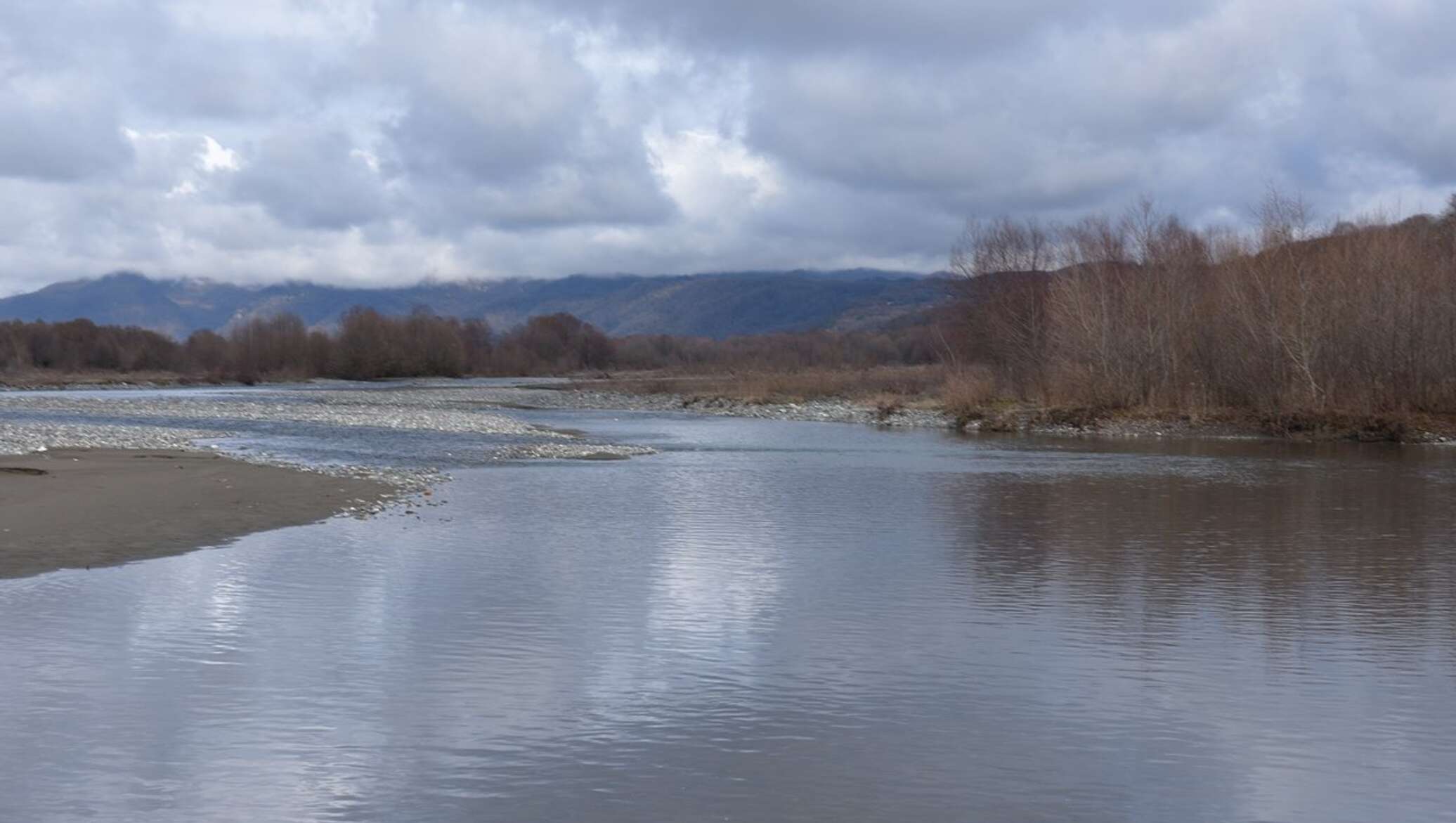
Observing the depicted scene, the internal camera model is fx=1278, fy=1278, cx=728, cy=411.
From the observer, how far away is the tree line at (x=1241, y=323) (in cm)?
4906

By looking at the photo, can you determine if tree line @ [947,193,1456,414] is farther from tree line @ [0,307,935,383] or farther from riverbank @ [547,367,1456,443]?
tree line @ [0,307,935,383]

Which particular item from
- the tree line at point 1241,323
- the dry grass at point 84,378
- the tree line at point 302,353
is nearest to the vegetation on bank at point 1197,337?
the tree line at point 1241,323

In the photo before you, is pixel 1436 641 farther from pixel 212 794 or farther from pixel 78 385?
pixel 78 385

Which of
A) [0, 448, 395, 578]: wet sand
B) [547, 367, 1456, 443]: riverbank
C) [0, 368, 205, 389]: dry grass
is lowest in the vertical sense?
[0, 448, 395, 578]: wet sand

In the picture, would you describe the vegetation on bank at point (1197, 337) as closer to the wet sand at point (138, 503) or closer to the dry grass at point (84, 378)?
the wet sand at point (138, 503)

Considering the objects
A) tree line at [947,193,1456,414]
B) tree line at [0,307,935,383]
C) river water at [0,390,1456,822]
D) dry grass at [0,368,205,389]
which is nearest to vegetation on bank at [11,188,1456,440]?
tree line at [947,193,1456,414]

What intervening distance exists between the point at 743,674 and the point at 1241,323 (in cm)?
4647

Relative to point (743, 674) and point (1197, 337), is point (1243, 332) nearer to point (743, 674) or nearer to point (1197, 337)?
point (1197, 337)

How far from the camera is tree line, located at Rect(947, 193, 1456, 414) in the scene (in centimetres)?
4906

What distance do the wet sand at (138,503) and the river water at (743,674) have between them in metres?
1.02

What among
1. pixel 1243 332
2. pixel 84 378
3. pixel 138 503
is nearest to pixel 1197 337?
pixel 1243 332

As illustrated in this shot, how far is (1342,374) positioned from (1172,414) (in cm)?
662

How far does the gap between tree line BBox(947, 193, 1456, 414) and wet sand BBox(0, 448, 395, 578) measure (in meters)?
38.5

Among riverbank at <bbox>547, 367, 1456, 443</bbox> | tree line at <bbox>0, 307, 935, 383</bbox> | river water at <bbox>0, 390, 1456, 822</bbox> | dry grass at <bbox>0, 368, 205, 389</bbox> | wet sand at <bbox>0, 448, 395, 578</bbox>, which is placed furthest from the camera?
tree line at <bbox>0, 307, 935, 383</bbox>
